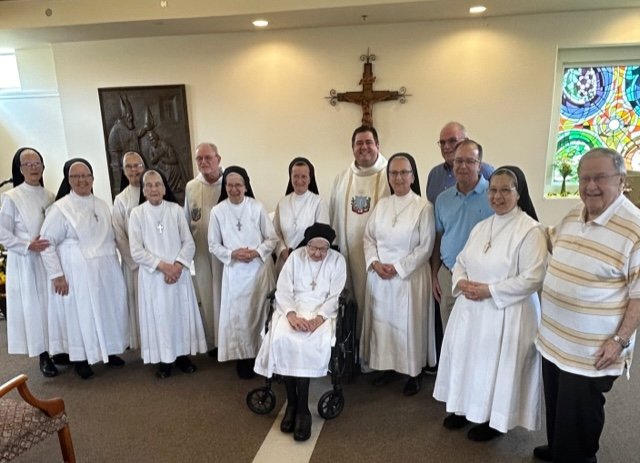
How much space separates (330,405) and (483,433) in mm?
890

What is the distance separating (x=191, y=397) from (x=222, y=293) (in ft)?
2.40

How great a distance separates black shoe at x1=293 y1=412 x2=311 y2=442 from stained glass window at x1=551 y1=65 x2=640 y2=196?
13.4 feet

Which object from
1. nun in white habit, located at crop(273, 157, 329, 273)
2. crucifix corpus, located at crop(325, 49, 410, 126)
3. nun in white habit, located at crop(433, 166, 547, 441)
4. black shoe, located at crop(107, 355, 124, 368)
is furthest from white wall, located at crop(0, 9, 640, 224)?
nun in white habit, located at crop(433, 166, 547, 441)

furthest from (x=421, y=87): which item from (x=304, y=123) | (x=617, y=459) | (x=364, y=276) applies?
(x=617, y=459)

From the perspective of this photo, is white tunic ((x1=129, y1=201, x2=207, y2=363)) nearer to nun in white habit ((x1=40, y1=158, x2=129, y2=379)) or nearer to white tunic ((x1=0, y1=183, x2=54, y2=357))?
nun in white habit ((x1=40, y1=158, x2=129, y2=379))

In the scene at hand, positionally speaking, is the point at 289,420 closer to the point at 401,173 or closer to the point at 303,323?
the point at 303,323

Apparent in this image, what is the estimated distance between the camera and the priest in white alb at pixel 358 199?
10.2 ft

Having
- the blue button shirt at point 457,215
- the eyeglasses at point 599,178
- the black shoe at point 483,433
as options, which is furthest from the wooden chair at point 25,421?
the eyeglasses at point 599,178

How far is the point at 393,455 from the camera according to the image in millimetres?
2375

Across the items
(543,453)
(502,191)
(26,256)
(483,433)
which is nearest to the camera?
(502,191)

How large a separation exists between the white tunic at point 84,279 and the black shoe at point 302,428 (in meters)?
1.60

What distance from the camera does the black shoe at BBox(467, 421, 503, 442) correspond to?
2.45 metres

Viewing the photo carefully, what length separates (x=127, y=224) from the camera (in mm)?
3346

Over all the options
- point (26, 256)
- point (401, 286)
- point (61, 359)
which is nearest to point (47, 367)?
point (61, 359)
